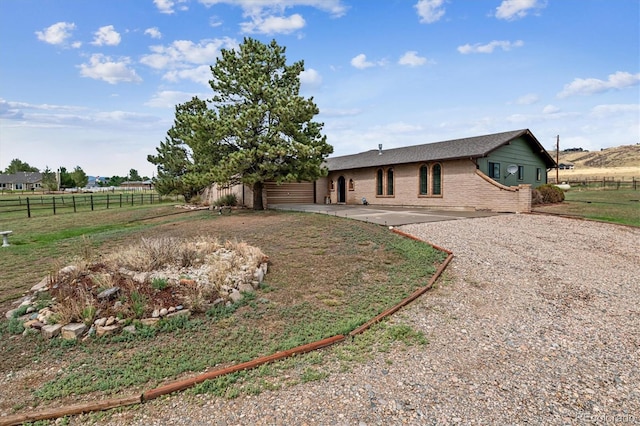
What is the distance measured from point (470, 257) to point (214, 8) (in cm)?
1145

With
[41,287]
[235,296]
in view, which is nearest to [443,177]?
[235,296]

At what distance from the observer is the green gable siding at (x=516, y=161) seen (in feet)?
57.6

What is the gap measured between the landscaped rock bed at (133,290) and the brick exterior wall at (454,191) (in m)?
13.8

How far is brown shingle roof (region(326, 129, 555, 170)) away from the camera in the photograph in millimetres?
17266

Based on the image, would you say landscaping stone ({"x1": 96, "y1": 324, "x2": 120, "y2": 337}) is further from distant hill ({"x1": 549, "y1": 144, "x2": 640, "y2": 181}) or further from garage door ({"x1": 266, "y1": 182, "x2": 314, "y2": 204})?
distant hill ({"x1": 549, "y1": 144, "x2": 640, "y2": 181})

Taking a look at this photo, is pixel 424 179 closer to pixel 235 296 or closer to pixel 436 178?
pixel 436 178

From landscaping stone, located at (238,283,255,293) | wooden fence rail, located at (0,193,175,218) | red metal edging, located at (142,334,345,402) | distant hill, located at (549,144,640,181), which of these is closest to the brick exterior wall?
landscaping stone, located at (238,283,255,293)

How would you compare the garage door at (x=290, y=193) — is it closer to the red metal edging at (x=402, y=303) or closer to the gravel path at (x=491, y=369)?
the red metal edging at (x=402, y=303)

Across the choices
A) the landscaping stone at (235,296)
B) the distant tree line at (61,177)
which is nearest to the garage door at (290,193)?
A: the landscaping stone at (235,296)

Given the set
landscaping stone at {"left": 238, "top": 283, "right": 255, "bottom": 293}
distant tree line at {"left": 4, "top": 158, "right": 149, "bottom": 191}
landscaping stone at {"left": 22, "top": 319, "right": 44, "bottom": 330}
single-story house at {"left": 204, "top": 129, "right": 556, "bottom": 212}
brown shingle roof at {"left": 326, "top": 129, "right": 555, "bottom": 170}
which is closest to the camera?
landscaping stone at {"left": 22, "top": 319, "right": 44, "bottom": 330}

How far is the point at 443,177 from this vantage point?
18172 millimetres

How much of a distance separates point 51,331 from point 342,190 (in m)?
21.5

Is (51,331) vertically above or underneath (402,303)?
above

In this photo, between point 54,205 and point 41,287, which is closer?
point 41,287
